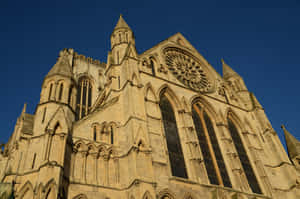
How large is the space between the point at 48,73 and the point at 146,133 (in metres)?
6.26

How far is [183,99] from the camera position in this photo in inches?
727

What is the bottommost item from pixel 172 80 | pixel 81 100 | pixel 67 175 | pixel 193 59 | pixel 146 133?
pixel 67 175

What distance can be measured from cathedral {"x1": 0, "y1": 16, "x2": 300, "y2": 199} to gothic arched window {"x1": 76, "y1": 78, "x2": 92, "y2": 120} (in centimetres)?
1294

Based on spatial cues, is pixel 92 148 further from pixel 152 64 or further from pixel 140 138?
pixel 152 64

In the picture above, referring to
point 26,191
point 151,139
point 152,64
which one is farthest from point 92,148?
point 152,64

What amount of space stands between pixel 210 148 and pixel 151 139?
174 inches

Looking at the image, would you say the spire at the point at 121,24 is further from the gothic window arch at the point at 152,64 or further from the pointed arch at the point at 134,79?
the pointed arch at the point at 134,79

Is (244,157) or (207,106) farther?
(207,106)

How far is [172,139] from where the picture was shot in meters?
16.0

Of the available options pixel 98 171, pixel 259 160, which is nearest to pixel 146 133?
pixel 98 171

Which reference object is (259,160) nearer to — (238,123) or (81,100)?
(238,123)

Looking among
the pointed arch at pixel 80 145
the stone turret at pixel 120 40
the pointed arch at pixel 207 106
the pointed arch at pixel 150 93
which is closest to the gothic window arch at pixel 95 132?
the pointed arch at pixel 80 145

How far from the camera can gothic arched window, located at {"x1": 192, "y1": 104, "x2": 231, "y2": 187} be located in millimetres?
15983

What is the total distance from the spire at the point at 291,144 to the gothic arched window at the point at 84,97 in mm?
19309
